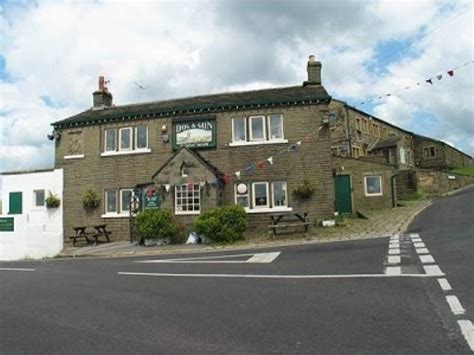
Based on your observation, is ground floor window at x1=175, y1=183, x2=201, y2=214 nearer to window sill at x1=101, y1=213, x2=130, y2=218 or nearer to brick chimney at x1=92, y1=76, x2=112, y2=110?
window sill at x1=101, y1=213, x2=130, y2=218

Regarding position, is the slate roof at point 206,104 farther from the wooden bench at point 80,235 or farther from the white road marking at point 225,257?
the white road marking at point 225,257

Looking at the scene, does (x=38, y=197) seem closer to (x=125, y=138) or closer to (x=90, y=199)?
(x=90, y=199)

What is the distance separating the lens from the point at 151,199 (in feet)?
75.3

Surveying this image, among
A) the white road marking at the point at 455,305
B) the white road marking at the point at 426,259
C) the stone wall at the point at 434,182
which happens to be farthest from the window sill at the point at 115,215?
the stone wall at the point at 434,182

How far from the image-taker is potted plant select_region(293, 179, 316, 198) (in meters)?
21.8

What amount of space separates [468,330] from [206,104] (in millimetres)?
19328

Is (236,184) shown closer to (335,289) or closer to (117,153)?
(117,153)

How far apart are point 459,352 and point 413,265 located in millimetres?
5707

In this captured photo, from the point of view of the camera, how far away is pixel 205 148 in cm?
2345

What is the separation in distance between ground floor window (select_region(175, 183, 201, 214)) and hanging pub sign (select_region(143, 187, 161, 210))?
99 cm

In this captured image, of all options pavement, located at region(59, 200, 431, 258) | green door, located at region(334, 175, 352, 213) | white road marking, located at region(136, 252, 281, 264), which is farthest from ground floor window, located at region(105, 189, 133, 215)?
green door, located at region(334, 175, 352, 213)

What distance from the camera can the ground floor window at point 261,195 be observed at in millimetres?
22516

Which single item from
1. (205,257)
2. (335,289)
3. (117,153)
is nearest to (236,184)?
(117,153)

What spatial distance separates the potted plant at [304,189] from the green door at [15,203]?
15.0m
